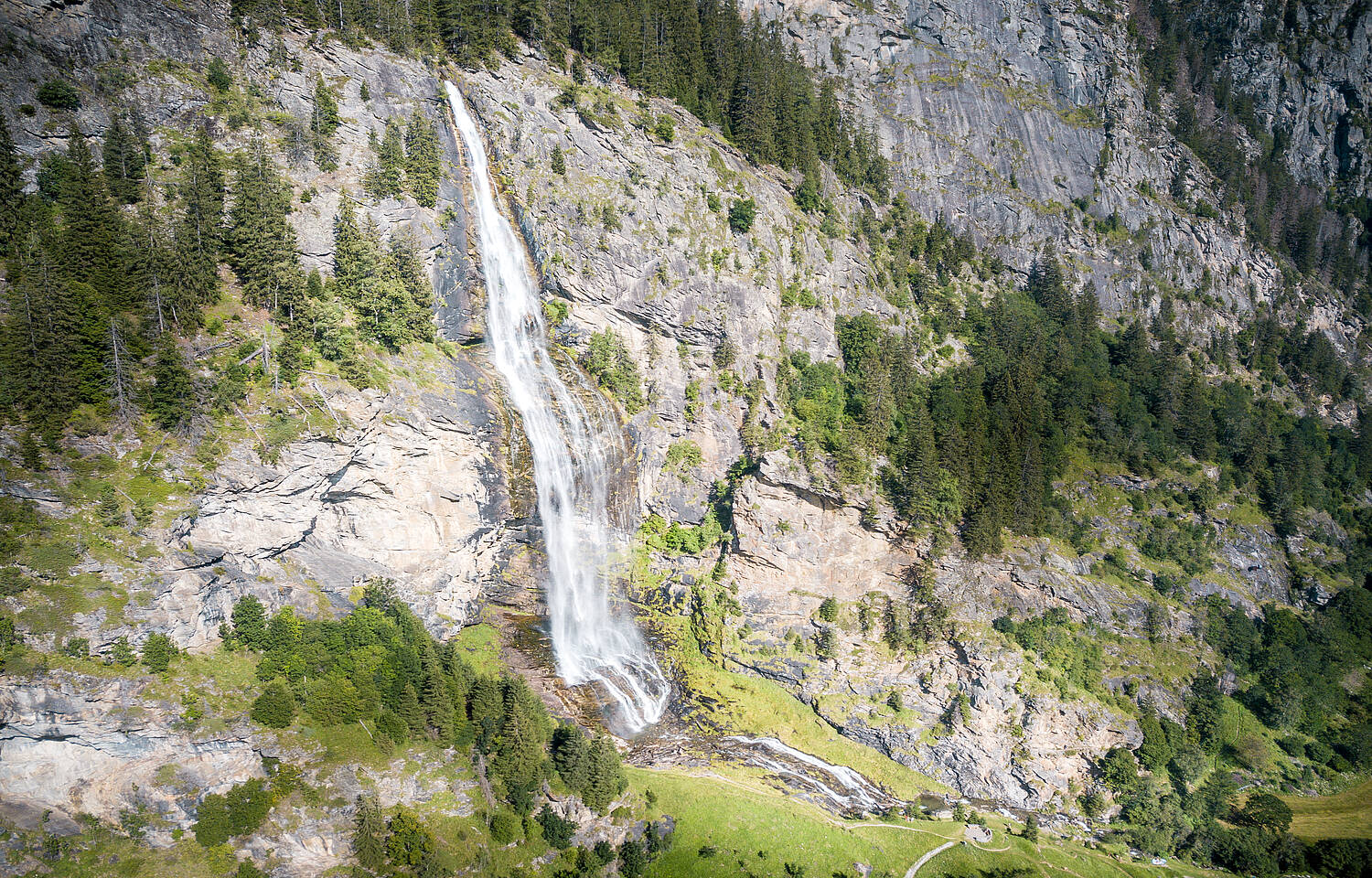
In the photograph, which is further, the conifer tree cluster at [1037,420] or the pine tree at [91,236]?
the conifer tree cluster at [1037,420]

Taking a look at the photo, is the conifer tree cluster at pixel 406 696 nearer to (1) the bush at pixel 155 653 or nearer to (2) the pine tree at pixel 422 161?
(1) the bush at pixel 155 653

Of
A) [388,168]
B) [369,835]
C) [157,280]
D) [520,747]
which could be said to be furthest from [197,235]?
[520,747]

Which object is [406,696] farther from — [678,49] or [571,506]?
[678,49]

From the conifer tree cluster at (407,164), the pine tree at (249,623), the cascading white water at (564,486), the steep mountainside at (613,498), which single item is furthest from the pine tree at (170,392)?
the cascading white water at (564,486)

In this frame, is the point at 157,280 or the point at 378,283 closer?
the point at 157,280

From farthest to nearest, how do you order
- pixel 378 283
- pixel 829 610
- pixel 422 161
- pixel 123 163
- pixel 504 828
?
pixel 829 610 < pixel 422 161 < pixel 378 283 < pixel 123 163 < pixel 504 828

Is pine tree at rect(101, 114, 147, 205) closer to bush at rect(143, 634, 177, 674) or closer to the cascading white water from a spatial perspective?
the cascading white water

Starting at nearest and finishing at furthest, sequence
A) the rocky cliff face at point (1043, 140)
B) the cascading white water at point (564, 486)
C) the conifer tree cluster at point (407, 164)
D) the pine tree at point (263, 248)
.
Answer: the pine tree at point (263, 248), the conifer tree cluster at point (407, 164), the cascading white water at point (564, 486), the rocky cliff face at point (1043, 140)

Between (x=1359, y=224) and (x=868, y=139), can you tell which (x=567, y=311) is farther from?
(x=1359, y=224)
